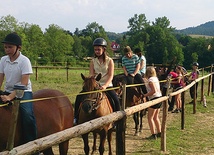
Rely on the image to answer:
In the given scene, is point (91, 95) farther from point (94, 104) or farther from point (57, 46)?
point (57, 46)

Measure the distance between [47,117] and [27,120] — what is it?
2.06 feet

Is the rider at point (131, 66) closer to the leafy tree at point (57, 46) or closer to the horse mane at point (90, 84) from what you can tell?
the horse mane at point (90, 84)

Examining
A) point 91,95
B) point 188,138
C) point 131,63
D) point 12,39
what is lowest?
point 188,138

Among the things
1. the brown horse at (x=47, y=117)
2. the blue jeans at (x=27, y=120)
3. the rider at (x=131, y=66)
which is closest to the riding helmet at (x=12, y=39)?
the blue jeans at (x=27, y=120)

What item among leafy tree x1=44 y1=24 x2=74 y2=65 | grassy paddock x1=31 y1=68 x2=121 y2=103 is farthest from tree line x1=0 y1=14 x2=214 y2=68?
grassy paddock x1=31 y1=68 x2=121 y2=103

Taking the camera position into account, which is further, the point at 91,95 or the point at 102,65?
the point at 102,65

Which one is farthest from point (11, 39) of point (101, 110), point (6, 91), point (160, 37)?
point (160, 37)

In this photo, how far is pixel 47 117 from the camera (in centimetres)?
452

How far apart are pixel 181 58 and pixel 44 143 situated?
7053 cm

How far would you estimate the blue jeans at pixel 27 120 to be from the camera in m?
3.89

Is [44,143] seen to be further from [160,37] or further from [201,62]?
[160,37]

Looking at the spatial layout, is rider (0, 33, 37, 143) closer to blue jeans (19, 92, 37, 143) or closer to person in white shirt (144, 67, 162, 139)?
blue jeans (19, 92, 37, 143)

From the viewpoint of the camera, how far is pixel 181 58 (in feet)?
232

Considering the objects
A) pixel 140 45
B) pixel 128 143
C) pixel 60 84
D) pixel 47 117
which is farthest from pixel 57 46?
pixel 47 117
